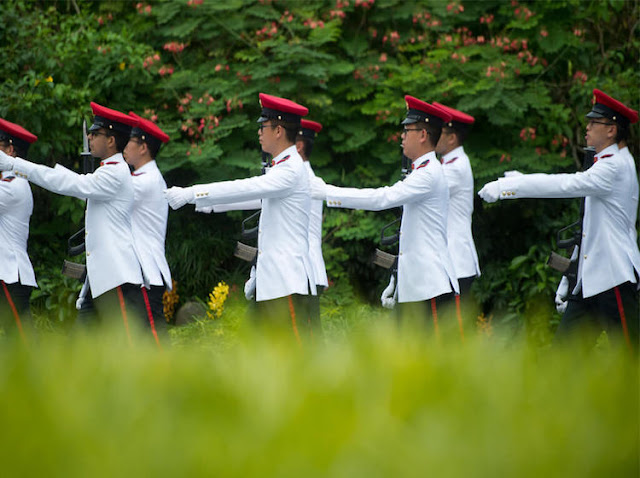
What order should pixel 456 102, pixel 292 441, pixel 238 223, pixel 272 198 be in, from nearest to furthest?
pixel 292 441, pixel 272 198, pixel 456 102, pixel 238 223

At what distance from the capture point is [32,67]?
32.3 ft

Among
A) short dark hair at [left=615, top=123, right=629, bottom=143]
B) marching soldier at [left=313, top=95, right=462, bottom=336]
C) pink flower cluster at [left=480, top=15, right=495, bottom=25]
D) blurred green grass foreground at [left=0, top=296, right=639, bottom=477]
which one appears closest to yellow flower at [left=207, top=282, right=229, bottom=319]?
marching soldier at [left=313, top=95, right=462, bottom=336]

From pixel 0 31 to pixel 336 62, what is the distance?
13.2 feet

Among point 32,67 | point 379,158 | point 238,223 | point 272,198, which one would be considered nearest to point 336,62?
point 379,158

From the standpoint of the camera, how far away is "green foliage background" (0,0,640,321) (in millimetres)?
9398

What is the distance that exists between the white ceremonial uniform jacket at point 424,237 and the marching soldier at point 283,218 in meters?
0.66

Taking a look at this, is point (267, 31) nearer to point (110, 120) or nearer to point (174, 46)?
point (174, 46)

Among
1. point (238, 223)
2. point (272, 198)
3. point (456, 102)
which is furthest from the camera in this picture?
point (238, 223)

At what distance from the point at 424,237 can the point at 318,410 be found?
4.65 metres

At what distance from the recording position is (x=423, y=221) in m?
5.65

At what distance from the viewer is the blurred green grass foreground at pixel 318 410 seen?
1.03 metres

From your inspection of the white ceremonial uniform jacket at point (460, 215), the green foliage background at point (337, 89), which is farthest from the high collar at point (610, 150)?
the green foliage background at point (337, 89)

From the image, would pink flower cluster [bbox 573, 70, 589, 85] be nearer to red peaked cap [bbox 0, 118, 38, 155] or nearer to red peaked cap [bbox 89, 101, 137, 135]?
red peaked cap [bbox 89, 101, 137, 135]

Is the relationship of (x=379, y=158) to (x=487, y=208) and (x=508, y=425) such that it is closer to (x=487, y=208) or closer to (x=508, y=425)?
(x=487, y=208)
